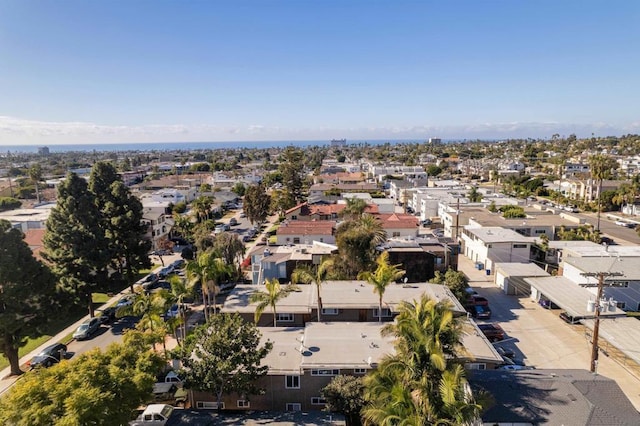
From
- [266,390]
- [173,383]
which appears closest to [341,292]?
[266,390]

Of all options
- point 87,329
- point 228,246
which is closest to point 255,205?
point 228,246

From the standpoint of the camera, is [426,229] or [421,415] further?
[426,229]

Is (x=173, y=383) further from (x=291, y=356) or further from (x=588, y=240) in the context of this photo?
(x=588, y=240)

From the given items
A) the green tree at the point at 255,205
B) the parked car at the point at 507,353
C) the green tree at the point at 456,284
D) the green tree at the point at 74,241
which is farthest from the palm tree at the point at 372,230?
the green tree at the point at 255,205

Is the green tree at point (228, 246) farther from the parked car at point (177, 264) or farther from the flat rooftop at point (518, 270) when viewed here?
the flat rooftop at point (518, 270)

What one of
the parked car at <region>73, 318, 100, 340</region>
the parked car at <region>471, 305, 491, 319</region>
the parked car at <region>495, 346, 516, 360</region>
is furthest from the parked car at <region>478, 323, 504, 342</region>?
the parked car at <region>73, 318, 100, 340</region>
